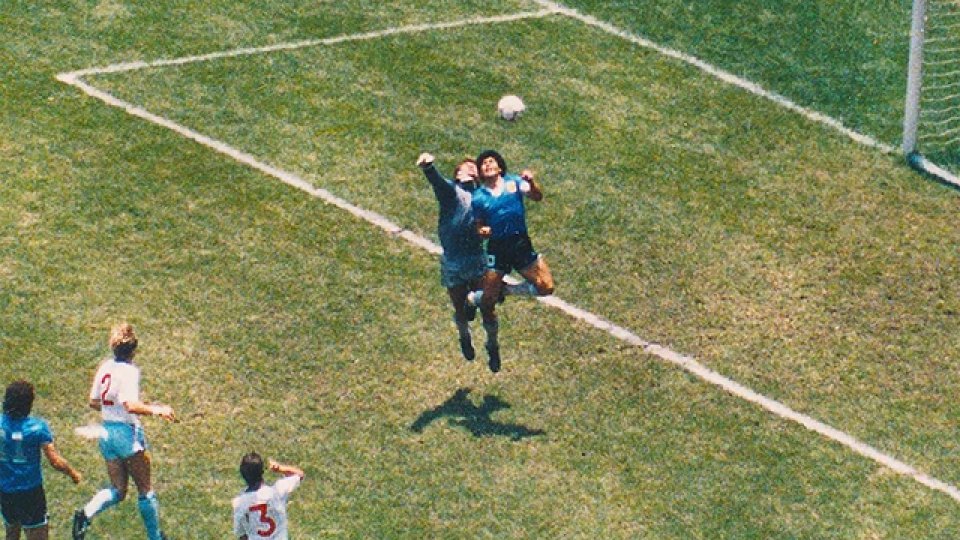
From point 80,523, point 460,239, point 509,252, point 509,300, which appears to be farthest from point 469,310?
point 80,523

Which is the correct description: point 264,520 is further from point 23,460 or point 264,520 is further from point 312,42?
point 312,42

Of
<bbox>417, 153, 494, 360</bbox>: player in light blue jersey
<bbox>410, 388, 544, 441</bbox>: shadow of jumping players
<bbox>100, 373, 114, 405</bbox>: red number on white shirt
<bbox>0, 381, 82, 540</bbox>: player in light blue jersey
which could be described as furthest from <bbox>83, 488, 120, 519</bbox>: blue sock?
<bbox>417, 153, 494, 360</bbox>: player in light blue jersey

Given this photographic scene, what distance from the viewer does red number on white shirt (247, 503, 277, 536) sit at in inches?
532

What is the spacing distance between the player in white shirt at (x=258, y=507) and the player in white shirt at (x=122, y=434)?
93cm

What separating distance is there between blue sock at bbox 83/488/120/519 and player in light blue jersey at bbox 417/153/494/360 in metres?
3.94

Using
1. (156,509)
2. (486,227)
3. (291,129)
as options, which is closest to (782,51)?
(291,129)

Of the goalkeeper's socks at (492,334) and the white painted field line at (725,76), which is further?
the white painted field line at (725,76)

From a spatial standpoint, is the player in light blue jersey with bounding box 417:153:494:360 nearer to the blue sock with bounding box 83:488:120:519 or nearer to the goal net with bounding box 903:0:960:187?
the blue sock with bounding box 83:488:120:519

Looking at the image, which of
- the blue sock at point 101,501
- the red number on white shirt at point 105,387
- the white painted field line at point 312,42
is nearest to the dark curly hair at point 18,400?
the red number on white shirt at point 105,387

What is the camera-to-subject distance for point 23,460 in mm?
13945

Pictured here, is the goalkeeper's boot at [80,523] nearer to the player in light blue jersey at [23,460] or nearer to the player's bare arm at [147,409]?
the player in light blue jersey at [23,460]

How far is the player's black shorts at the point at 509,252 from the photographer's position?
16.5 metres

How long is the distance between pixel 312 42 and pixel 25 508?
1018 centimetres

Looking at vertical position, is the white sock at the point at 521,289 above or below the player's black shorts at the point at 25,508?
above
